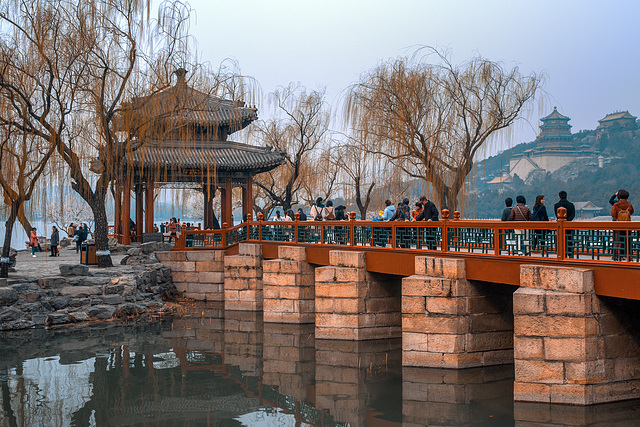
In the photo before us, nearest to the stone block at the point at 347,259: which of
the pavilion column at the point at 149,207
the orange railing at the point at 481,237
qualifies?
the orange railing at the point at 481,237

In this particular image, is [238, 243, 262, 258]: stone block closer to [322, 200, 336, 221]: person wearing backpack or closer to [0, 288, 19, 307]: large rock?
[322, 200, 336, 221]: person wearing backpack

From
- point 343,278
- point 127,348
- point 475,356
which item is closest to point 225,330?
point 127,348

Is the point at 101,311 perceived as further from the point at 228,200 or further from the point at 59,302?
the point at 228,200

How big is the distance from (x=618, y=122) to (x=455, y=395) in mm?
75276

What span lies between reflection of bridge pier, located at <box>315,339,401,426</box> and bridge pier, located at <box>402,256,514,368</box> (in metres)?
0.80

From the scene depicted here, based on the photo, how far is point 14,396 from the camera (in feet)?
34.7

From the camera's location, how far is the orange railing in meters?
8.84

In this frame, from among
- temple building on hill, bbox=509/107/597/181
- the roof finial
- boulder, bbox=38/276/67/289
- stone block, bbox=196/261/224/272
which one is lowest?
boulder, bbox=38/276/67/289

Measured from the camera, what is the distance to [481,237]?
434 inches

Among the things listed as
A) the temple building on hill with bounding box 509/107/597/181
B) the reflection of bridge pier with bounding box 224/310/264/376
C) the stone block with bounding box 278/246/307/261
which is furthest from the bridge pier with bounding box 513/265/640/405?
the temple building on hill with bounding box 509/107/597/181

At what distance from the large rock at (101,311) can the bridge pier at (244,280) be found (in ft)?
11.1

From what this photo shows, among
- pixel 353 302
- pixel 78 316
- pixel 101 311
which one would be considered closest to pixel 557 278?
pixel 353 302

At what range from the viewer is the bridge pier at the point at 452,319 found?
11.1 meters

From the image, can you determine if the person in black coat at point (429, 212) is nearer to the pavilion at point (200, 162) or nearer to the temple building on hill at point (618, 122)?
the pavilion at point (200, 162)
